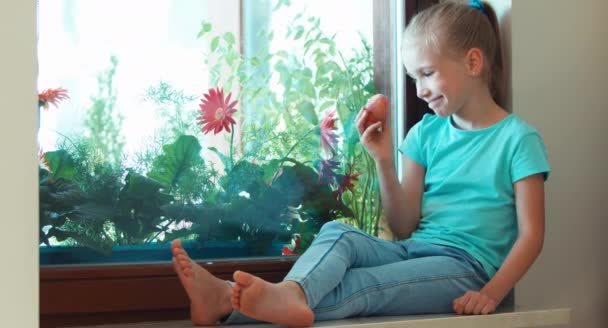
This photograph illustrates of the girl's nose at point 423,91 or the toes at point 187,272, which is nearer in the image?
the toes at point 187,272

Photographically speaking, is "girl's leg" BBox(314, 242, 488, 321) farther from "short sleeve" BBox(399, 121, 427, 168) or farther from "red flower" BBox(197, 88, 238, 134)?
"red flower" BBox(197, 88, 238, 134)

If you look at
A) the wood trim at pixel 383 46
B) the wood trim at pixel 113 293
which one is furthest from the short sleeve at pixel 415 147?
the wood trim at pixel 113 293

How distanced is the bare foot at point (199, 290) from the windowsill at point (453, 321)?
0.13ft

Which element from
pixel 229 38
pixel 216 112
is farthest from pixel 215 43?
pixel 216 112

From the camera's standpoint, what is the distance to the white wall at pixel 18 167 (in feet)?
3.04

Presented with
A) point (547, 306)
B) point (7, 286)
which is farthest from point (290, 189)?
point (7, 286)

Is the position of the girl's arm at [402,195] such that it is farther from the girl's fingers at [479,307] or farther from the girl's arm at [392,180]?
the girl's fingers at [479,307]

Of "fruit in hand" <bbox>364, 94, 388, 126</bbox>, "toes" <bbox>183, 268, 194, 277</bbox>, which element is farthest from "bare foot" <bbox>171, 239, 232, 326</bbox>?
"fruit in hand" <bbox>364, 94, 388, 126</bbox>

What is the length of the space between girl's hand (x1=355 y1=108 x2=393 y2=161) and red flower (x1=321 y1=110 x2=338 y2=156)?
0.10 meters

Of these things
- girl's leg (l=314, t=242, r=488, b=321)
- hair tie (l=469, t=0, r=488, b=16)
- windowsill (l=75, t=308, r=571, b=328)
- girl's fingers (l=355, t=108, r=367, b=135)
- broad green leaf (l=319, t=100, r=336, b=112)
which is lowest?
windowsill (l=75, t=308, r=571, b=328)

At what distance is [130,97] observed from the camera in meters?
1.55

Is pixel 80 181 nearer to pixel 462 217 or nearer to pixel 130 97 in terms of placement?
pixel 130 97

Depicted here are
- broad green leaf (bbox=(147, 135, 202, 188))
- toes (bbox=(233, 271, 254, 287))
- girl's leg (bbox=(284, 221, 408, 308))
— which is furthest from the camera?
broad green leaf (bbox=(147, 135, 202, 188))

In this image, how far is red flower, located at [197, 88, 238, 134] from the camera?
5.28ft
